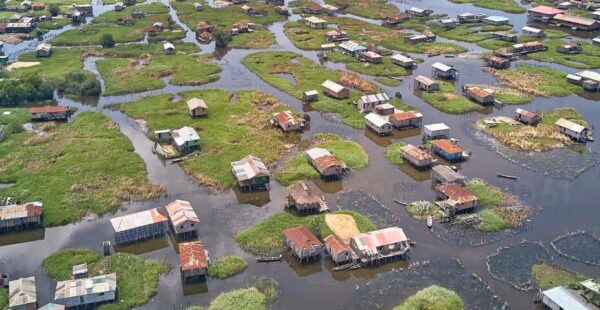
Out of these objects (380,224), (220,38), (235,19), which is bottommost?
(235,19)

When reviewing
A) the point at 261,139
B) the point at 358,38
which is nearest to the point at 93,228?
the point at 261,139

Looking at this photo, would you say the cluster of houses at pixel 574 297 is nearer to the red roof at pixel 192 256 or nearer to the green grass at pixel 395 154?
the green grass at pixel 395 154

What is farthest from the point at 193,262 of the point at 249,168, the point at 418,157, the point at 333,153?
the point at 418,157

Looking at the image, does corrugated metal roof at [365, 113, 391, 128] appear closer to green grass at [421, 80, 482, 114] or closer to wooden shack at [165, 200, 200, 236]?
green grass at [421, 80, 482, 114]

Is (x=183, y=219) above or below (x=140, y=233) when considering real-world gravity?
above

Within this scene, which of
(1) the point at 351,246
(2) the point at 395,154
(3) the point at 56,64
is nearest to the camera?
(1) the point at 351,246

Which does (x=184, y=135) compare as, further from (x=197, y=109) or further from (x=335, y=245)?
(x=335, y=245)
